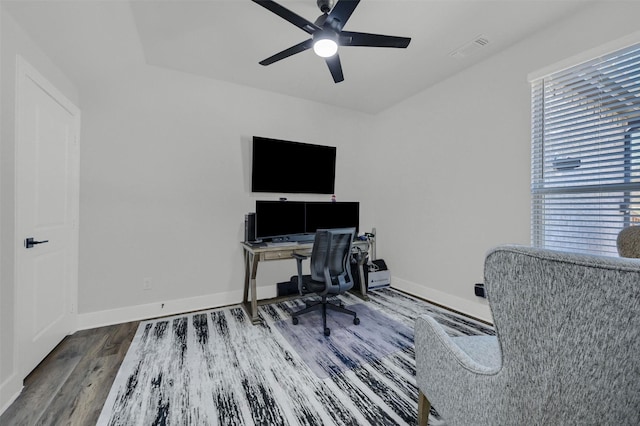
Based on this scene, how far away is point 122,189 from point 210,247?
3.50 ft

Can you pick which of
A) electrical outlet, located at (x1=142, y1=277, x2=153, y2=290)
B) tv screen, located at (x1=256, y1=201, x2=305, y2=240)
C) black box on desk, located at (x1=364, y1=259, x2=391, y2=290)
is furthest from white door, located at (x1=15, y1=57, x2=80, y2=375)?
black box on desk, located at (x1=364, y1=259, x2=391, y2=290)

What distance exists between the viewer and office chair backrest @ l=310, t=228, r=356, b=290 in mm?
2510

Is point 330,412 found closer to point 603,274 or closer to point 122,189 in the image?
point 603,274

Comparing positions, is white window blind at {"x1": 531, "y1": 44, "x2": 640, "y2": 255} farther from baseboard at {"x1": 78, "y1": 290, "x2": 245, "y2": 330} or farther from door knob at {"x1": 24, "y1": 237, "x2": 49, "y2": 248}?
door knob at {"x1": 24, "y1": 237, "x2": 49, "y2": 248}

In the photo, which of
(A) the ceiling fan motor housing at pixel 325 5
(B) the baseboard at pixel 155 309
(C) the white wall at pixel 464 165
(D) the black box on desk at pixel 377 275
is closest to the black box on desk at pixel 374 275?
(D) the black box on desk at pixel 377 275

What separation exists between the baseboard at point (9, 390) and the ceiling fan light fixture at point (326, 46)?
293 cm

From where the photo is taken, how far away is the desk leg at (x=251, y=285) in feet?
8.97

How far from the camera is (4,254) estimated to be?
1.57 meters

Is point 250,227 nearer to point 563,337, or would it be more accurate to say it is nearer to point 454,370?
point 454,370

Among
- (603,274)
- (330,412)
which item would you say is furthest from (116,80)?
(603,274)

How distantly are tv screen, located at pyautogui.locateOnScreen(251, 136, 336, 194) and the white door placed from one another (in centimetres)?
171

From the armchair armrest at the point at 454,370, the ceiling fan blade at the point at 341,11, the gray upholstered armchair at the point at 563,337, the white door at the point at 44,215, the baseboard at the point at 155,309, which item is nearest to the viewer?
the gray upholstered armchair at the point at 563,337

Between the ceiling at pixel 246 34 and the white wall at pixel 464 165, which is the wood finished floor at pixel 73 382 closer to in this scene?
the ceiling at pixel 246 34

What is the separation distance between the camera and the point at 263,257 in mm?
2779
